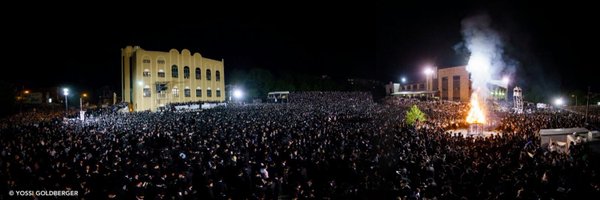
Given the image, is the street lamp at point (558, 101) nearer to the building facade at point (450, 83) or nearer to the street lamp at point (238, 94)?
the building facade at point (450, 83)

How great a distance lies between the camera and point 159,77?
1551 inches

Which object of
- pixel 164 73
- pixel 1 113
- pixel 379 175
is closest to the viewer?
pixel 379 175

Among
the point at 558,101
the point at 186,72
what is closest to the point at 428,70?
the point at 558,101

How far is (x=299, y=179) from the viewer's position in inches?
372

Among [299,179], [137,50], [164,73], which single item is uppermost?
[137,50]

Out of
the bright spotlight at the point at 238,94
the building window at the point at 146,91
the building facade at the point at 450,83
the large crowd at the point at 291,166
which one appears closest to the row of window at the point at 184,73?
the building window at the point at 146,91

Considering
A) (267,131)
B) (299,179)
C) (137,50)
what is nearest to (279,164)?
(299,179)

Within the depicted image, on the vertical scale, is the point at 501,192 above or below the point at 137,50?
below

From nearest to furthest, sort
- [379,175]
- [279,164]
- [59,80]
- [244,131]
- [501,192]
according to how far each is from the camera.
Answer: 1. [501,192]
2. [379,175]
3. [279,164]
4. [244,131]
5. [59,80]

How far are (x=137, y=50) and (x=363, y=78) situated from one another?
5208 centimetres

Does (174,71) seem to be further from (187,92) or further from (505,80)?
(505,80)

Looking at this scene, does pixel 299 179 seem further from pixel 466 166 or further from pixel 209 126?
pixel 209 126

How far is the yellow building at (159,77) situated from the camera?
1507 inches

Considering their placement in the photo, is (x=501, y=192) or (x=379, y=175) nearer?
(x=501, y=192)
